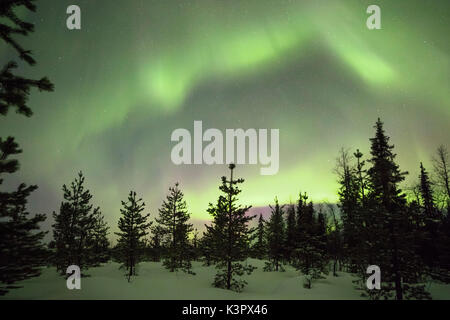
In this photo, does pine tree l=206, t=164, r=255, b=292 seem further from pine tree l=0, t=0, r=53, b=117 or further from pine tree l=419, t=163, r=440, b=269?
pine tree l=419, t=163, r=440, b=269

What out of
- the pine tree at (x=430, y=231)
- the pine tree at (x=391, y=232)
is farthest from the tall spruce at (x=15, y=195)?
the pine tree at (x=430, y=231)

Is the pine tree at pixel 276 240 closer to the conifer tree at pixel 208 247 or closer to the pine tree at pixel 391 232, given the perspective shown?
the conifer tree at pixel 208 247

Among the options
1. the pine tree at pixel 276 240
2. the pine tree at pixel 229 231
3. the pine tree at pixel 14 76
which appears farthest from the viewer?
the pine tree at pixel 276 240

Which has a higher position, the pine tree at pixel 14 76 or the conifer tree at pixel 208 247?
the pine tree at pixel 14 76

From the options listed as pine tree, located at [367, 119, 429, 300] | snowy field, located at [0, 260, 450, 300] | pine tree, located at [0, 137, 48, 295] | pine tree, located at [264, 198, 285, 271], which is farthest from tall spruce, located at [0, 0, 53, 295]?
pine tree, located at [264, 198, 285, 271]

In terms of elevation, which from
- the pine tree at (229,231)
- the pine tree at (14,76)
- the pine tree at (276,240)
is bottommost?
the pine tree at (276,240)

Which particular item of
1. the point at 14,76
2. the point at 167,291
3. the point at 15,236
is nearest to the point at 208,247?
the point at 167,291

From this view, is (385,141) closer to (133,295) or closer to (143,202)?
(133,295)

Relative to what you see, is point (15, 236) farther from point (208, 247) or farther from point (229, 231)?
point (208, 247)

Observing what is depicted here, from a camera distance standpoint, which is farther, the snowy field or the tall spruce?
the snowy field

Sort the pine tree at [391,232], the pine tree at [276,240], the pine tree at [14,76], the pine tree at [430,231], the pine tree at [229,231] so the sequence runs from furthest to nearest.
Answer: the pine tree at [276,240]
the pine tree at [430,231]
the pine tree at [229,231]
the pine tree at [391,232]
the pine tree at [14,76]

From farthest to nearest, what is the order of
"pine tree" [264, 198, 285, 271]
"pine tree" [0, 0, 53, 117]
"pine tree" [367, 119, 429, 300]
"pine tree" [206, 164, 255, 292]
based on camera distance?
"pine tree" [264, 198, 285, 271] → "pine tree" [206, 164, 255, 292] → "pine tree" [367, 119, 429, 300] → "pine tree" [0, 0, 53, 117]
